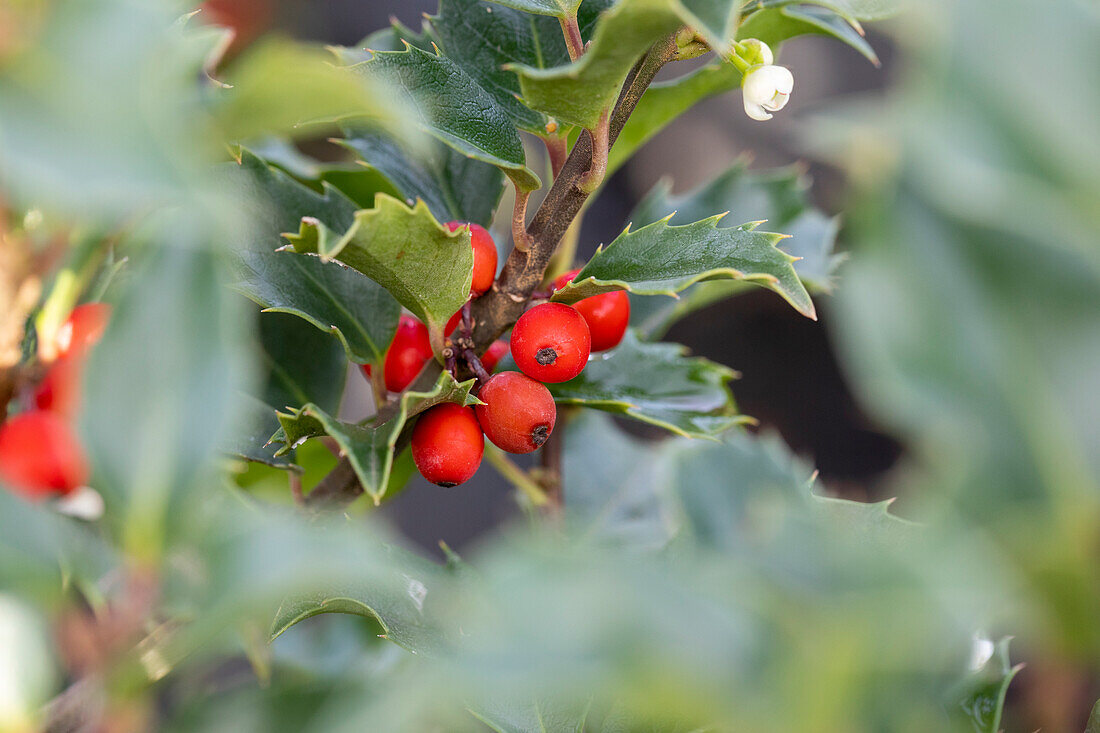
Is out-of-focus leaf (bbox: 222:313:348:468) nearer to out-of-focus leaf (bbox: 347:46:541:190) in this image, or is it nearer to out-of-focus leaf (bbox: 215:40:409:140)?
out-of-focus leaf (bbox: 347:46:541:190)

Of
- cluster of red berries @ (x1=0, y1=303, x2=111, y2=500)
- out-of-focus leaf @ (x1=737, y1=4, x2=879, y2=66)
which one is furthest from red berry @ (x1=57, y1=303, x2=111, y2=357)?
out-of-focus leaf @ (x1=737, y1=4, x2=879, y2=66)

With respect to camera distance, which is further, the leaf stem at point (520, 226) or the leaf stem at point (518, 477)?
the leaf stem at point (518, 477)

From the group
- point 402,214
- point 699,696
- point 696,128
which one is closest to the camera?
point 699,696

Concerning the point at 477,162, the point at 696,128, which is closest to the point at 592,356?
the point at 477,162

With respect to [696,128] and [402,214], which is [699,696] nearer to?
[402,214]

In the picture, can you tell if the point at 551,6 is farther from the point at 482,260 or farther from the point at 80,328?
the point at 80,328

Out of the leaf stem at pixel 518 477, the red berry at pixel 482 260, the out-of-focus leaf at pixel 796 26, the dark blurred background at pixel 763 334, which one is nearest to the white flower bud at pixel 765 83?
the out-of-focus leaf at pixel 796 26

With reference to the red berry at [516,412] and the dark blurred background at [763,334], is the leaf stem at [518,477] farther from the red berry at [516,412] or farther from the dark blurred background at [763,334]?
the dark blurred background at [763,334]
